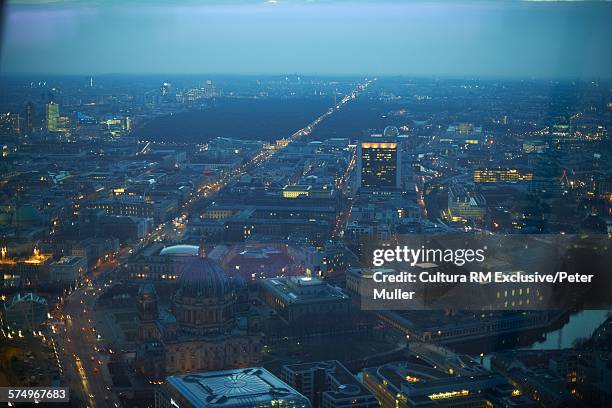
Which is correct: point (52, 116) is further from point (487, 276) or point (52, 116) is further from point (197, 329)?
point (487, 276)

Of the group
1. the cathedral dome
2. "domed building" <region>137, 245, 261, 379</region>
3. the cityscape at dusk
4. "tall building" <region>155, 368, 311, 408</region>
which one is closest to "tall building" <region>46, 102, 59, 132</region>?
the cityscape at dusk

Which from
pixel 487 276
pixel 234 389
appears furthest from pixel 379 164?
pixel 234 389

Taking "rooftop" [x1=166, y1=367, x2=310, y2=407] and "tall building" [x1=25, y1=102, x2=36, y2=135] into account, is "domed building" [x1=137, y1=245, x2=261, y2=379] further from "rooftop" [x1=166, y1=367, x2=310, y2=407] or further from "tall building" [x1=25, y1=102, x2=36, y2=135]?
"tall building" [x1=25, y1=102, x2=36, y2=135]

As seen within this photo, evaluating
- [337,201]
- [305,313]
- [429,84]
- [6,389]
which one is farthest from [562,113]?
[6,389]

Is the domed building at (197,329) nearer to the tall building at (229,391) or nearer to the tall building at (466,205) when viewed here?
the tall building at (229,391)

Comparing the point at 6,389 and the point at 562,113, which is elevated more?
the point at 562,113

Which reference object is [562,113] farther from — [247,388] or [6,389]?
[6,389]
